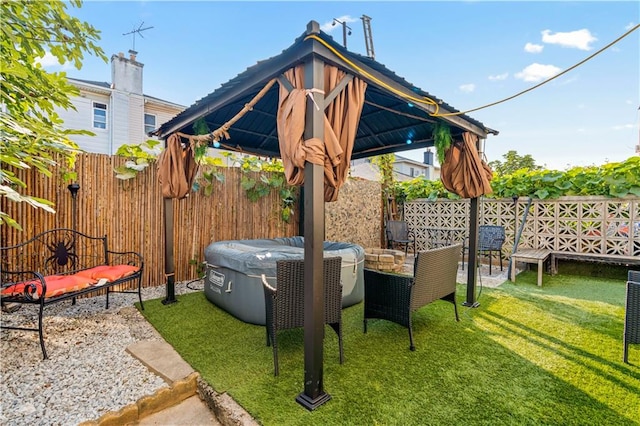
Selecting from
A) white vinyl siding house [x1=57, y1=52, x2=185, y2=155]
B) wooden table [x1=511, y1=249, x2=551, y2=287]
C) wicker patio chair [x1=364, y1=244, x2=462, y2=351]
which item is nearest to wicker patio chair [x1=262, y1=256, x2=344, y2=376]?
wicker patio chair [x1=364, y1=244, x2=462, y2=351]

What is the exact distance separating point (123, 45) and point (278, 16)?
9286 millimetres

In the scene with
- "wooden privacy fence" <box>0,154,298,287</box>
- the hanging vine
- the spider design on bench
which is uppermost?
the hanging vine

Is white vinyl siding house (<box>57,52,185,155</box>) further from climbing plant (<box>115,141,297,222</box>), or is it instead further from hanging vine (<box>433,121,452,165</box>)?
hanging vine (<box>433,121,452,165</box>)

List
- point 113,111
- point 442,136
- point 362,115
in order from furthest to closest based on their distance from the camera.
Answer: point 113,111 → point 362,115 → point 442,136

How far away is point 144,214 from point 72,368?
2743 mm

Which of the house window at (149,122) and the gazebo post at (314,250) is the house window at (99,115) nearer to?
the house window at (149,122)

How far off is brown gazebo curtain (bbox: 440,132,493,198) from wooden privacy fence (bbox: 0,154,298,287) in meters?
3.54

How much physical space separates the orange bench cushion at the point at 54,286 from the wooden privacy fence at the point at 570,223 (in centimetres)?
717

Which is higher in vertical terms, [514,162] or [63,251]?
[514,162]

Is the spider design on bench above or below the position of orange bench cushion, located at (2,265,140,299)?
above

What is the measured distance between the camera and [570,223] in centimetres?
590

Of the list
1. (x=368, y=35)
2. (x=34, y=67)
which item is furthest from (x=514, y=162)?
(x=34, y=67)

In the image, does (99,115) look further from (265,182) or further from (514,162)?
Answer: (514,162)

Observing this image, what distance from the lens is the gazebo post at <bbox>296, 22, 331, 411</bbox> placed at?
6.55 ft
